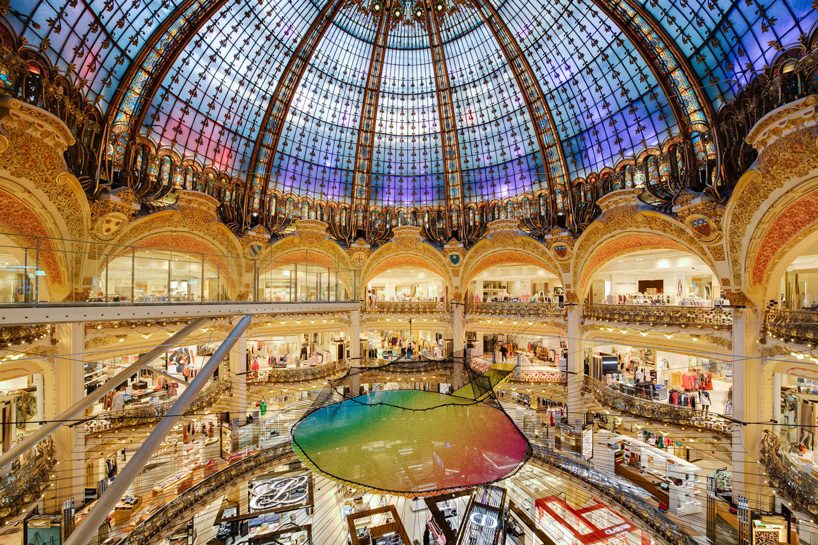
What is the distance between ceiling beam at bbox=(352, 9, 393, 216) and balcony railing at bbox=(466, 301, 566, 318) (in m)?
11.2

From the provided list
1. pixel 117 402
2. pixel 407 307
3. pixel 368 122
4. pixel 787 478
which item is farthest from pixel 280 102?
pixel 787 478

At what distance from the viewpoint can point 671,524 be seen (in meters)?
13.2

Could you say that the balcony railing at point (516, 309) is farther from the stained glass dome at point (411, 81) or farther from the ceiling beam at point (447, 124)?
the stained glass dome at point (411, 81)

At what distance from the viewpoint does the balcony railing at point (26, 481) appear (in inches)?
454

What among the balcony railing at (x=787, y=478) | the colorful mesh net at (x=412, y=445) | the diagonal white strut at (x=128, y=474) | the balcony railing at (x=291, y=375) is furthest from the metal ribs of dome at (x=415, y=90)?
the colorful mesh net at (x=412, y=445)

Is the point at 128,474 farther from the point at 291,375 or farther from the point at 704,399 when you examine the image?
the point at 704,399

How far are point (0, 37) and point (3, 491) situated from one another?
14.5m

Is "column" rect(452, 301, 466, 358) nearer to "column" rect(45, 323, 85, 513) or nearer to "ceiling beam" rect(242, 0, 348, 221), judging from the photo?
"ceiling beam" rect(242, 0, 348, 221)

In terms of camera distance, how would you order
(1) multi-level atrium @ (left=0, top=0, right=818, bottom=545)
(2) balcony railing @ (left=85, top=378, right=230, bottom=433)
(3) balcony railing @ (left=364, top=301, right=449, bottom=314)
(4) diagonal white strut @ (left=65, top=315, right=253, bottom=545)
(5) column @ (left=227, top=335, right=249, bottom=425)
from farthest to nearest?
(3) balcony railing @ (left=364, top=301, right=449, bottom=314) < (5) column @ (left=227, top=335, right=249, bottom=425) < (2) balcony railing @ (left=85, top=378, right=230, bottom=433) < (1) multi-level atrium @ (left=0, top=0, right=818, bottom=545) < (4) diagonal white strut @ (left=65, top=315, right=253, bottom=545)

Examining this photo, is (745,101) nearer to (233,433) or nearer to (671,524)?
(671,524)

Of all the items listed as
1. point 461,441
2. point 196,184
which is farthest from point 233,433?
point 461,441

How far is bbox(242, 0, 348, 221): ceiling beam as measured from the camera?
870 inches

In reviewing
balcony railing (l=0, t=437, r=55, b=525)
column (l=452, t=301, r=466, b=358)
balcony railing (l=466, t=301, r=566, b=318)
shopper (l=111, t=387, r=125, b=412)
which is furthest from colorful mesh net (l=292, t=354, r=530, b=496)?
column (l=452, t=301, r=466, b=358)

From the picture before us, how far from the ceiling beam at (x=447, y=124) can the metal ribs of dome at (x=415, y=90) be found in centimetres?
15
